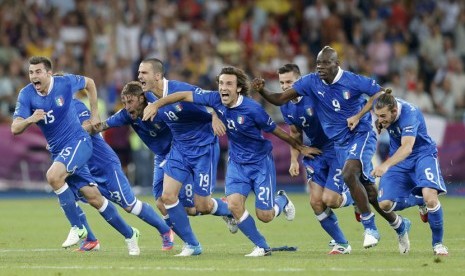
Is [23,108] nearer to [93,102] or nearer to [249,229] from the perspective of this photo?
[93,102]

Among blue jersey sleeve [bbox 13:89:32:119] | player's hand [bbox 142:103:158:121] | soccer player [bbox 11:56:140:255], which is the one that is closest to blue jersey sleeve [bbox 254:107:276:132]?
player's hand [bbox 142:103:158:121]

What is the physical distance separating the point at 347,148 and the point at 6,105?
1361 centimetres

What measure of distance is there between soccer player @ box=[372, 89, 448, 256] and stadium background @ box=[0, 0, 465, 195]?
11.3m

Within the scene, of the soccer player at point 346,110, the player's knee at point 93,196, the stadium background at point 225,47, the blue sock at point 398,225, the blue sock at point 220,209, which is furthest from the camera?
the stadium background at point 225,47

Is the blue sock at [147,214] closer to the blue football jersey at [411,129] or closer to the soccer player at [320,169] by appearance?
the soccer player at [320,169]

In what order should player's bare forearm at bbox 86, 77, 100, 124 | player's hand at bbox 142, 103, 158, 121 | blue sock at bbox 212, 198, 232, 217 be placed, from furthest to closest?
blue sock at bbox 212, 198, 232, 217
player's bare forearm at bbox 86, 77, 100, 124
player's hand at bbox 142, 103, 158, 121

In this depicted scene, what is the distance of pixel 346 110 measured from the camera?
15.5 metres

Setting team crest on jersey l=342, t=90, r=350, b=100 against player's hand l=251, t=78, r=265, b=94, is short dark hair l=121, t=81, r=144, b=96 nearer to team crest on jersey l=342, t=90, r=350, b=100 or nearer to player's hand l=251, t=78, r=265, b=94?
player's hand l=251, t=78, r=265, b=94

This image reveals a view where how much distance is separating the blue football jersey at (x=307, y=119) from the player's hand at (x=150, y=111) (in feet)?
6.14

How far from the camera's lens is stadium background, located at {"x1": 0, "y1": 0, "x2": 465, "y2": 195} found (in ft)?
89.8

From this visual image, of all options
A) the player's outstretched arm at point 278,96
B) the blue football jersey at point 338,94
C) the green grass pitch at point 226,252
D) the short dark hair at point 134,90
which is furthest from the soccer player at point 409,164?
the short dark hair at point 134,90

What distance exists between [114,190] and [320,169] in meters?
2.70

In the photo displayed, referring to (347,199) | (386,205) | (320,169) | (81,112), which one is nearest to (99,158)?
(81,112)

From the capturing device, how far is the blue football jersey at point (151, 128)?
1578 cm
